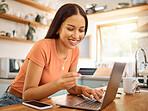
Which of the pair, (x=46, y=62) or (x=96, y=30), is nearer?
(x=46, y=62)

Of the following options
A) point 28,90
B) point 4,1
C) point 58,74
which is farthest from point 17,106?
point 4,1

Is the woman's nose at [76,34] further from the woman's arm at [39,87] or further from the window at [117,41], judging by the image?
the window at [117,41]

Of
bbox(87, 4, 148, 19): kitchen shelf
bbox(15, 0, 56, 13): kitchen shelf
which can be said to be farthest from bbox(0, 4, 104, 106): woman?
bbox(87, 4, 148, 19): kitchen shelf

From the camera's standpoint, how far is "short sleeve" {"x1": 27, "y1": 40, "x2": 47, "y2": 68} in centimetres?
96

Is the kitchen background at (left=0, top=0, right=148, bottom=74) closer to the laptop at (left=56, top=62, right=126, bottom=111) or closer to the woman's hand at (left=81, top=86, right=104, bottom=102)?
the woman's hand at (left=81, top=86, right=104, bottom=102)

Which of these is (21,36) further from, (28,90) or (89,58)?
(28,90)

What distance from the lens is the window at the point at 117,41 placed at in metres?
4.59

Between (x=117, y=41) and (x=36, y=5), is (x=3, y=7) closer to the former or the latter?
(x=36, y=5)

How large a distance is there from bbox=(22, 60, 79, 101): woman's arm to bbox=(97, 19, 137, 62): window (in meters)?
3.91

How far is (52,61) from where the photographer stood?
1093 mm

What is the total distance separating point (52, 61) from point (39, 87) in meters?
0.24

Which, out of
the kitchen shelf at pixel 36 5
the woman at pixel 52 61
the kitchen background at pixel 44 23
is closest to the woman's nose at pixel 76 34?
the woman at pixel 52 61

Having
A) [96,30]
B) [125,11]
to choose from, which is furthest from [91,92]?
[96,30]

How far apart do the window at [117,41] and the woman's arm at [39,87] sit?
12.8 ft
